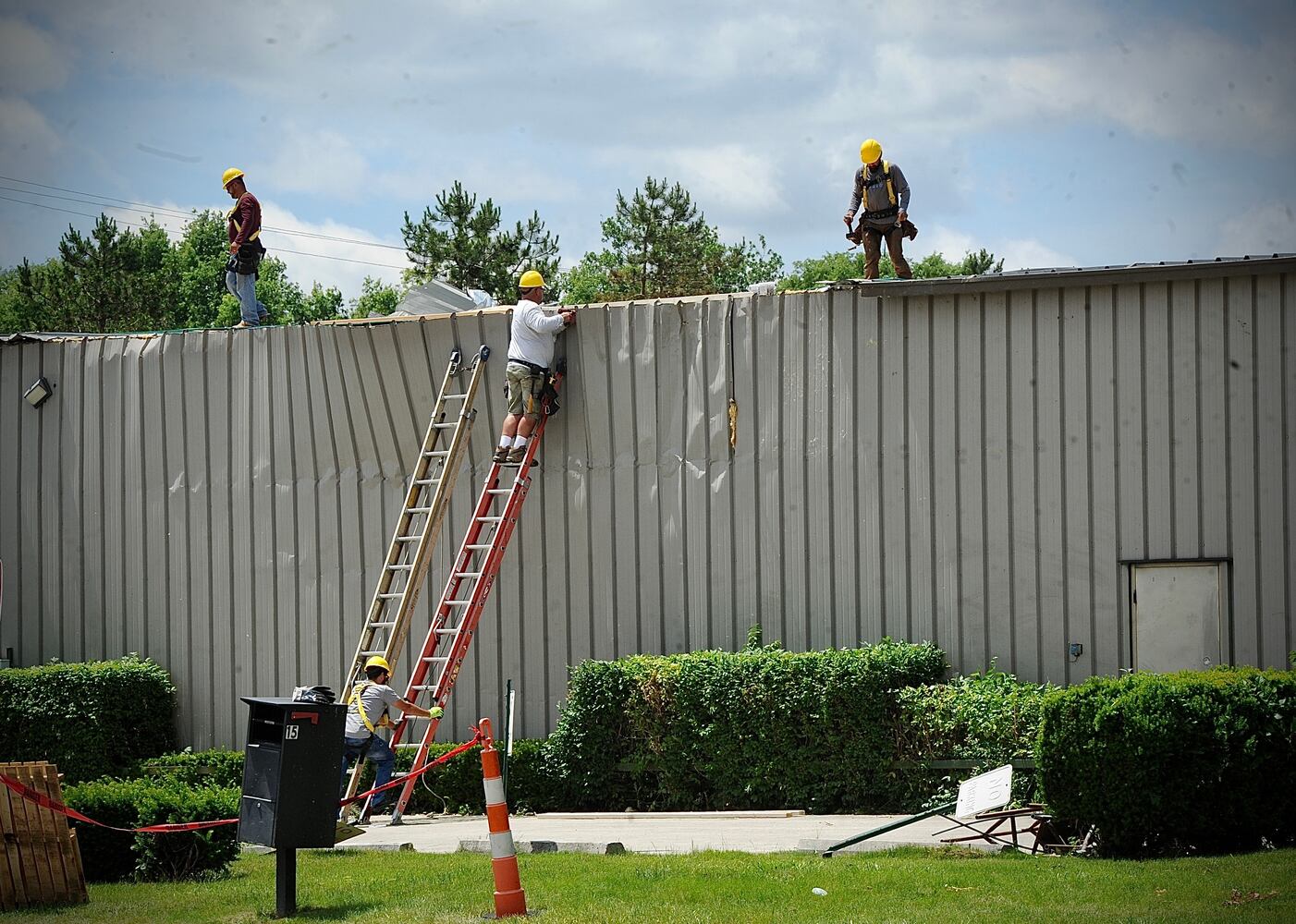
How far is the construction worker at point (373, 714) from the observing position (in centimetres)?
1338

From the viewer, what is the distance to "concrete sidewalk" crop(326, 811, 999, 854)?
12102 mm

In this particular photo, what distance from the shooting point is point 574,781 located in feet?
51.0

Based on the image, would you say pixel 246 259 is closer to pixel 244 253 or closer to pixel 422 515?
pixel 244 253

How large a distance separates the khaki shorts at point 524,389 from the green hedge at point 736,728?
9.62ft

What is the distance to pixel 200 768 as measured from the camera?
56.6 feet

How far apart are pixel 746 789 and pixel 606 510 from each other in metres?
3.65

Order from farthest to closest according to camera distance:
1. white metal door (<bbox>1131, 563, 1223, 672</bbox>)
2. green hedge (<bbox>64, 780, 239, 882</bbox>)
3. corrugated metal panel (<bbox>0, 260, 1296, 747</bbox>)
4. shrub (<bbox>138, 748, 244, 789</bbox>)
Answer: shrub (<bbox>138, 748, 244, 789</bbox>) → corrugated metal panel (<bbox>0, 260, 1296, 747</bbox>) → white metal door (<bbox>1131, 563, 1223, 672</bbox>) → green hedge (<bbox>64, 780, 239, 882</bbox>)

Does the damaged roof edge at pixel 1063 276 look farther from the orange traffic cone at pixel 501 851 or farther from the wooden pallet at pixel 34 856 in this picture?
the wooden pallet at pixel 34 856

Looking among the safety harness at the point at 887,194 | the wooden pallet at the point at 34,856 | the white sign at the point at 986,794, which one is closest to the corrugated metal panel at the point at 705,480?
the safety harness at the point at 887,194

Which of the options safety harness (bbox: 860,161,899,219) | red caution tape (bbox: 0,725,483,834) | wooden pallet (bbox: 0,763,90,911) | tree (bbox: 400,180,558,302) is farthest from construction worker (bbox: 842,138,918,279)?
tree (bbox: 400,180,558,302)

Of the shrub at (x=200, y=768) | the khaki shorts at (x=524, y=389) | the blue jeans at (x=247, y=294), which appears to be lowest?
the shrub at (x=200, y=768)

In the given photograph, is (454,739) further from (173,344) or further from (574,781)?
(173,344)

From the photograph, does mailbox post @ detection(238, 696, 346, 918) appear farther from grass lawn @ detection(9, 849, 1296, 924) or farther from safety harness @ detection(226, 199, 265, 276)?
safety harness @ detection(226, 199, 265, 276)

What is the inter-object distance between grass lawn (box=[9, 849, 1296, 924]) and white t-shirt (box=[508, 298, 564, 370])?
6.35 metres
